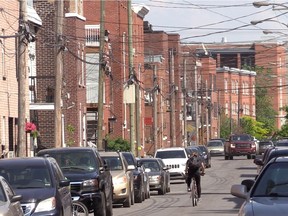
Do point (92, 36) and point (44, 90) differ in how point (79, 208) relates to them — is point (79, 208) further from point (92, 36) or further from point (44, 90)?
point (92, 36)

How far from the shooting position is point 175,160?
53.1 metres

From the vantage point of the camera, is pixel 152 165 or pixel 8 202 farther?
pixel 152 165

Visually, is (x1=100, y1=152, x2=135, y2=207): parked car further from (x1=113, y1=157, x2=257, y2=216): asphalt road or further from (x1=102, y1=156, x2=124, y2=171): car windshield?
(x1=113, y1=157, x2=257, y2=216): asphalt road

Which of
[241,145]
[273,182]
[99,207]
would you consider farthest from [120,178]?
[241,145]

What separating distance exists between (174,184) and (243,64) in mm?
124458

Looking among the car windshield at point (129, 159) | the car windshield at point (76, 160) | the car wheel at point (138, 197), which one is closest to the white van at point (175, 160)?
the car windshield at point (129, 159)

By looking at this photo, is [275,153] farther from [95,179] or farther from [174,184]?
[174,184]

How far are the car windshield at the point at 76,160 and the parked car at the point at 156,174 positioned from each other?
1611 cm

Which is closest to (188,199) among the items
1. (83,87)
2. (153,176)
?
(153,176)

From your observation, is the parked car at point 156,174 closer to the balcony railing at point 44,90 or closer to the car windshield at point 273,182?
the balcony railing at point 44,90

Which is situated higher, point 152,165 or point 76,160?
point 76,160

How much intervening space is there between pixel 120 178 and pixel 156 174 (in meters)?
9.90

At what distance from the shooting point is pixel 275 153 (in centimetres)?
2191

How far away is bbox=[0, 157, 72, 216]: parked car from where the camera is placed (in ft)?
63.5
